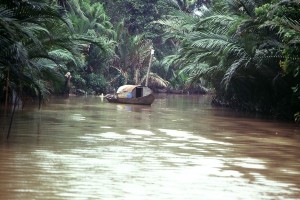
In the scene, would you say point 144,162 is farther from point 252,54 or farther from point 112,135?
point 252,54

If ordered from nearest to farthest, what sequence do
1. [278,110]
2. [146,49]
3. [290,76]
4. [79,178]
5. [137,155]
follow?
[79,178]
[137,155]
[290,76]
[278,110]
[146,49]

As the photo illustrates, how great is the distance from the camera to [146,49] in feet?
142

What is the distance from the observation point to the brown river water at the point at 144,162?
7500 mm

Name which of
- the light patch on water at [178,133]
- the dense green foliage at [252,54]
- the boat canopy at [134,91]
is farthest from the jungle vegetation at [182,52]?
the boat canopy at [134,91]

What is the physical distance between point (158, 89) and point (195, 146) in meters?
35.8

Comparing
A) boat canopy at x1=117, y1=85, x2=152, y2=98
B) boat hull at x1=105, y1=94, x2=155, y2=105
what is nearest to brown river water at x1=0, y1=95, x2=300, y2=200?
boat hull at x1=105, y1=94, x2=155, y2=105

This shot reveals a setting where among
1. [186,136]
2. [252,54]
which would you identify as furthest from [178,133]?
[252,54]

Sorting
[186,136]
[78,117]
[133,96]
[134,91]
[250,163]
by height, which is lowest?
[250,163]

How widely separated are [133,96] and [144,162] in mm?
21406

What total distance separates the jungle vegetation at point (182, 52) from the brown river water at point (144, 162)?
1283mm

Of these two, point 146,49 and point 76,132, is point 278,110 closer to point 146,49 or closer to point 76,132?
point 76,132

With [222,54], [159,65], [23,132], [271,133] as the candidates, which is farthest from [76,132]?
[159,65]

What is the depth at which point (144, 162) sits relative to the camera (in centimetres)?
988

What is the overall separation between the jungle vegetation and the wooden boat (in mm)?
2218
